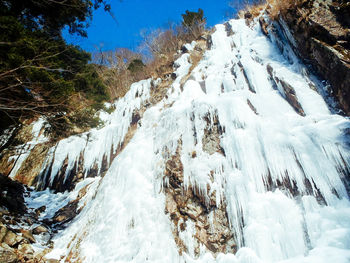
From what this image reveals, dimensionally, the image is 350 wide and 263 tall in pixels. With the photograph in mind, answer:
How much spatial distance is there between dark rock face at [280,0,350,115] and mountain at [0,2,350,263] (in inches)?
10.1

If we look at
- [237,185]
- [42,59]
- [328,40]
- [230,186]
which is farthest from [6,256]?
[328,40]

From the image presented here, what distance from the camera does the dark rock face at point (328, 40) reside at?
470 centimetres

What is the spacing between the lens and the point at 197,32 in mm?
16594

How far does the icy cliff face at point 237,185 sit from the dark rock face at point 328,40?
429mm

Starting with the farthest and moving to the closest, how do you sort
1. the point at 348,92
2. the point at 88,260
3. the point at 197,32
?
1. the point at 197,32
2. the point at 348,92
3. the point at 88,260

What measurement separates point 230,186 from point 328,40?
4977 millimetres

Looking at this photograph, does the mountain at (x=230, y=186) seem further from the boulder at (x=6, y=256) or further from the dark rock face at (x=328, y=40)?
the dark rock face at (x=328, y=40)

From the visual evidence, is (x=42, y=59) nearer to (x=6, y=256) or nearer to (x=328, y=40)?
(x=6, y=256)

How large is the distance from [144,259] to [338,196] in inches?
160

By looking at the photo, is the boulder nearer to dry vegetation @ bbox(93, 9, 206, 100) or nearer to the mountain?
the mountain

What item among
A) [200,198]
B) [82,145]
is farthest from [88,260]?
[82,145]

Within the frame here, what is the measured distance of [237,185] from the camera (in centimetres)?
424

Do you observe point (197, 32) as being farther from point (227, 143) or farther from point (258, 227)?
point (258, 227)

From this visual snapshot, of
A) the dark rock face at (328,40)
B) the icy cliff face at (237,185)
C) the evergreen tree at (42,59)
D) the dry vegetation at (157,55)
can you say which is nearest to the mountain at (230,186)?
the icy cliff face at (237,185)
